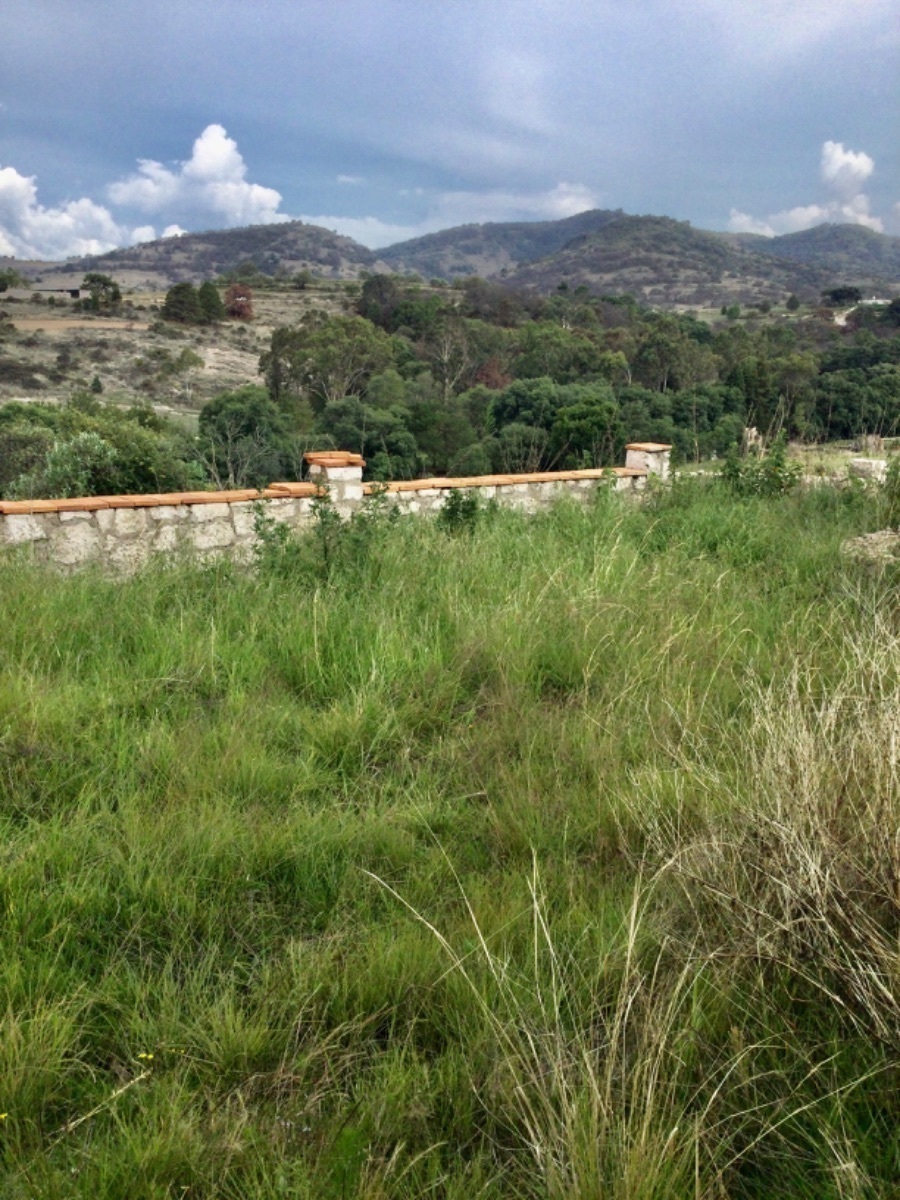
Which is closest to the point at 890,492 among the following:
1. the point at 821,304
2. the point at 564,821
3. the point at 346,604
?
the point at 346,604

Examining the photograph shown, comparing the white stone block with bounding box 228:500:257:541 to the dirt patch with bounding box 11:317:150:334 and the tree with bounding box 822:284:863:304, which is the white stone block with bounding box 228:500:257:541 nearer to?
the dirt patch with bounding box 11:317:150:334

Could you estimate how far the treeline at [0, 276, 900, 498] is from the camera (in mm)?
11227

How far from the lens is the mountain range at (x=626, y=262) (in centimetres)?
8525

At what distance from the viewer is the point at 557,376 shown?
42688 millimetres

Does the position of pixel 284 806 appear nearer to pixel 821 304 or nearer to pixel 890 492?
pixel 890 492

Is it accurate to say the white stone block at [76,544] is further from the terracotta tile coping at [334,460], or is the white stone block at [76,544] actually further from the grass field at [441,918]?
the grass field at [441,918]

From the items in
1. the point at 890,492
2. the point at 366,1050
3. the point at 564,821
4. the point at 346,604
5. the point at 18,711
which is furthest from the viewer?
the point at 890,492

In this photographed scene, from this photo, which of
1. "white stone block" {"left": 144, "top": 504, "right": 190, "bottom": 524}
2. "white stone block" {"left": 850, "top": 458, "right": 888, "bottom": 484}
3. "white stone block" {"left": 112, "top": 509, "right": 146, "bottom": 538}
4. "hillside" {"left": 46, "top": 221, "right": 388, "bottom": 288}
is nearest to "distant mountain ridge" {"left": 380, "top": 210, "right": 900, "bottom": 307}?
"hillside" {"left": 46, "top": 221, "right": 388, "bottom": 288}

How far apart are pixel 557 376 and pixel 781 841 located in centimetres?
4314

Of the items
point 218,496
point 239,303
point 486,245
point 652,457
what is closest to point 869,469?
point 652,457

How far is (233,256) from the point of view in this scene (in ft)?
318

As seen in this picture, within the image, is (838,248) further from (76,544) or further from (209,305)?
(76,544)

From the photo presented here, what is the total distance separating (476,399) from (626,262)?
241 feet

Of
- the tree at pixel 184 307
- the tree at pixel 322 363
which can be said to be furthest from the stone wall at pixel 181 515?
the tree at pixel 184 307
